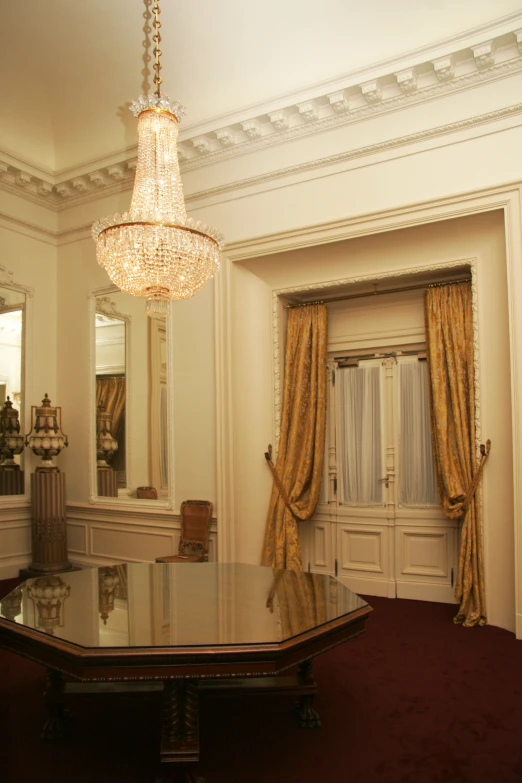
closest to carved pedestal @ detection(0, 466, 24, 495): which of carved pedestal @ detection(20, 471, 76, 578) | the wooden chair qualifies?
carved pedestal @ detection(20, 471, 76, 578)

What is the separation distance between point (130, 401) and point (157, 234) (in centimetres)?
325

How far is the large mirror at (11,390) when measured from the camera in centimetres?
679

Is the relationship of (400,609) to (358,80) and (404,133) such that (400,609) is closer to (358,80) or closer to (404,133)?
(404,133)

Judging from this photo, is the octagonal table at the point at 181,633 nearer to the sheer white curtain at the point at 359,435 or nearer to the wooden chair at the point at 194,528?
the wooden chair at the point at 194,528

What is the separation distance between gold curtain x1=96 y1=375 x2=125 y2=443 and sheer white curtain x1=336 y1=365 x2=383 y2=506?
7.66 feet

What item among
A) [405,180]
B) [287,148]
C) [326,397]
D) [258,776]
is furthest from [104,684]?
[287,148]

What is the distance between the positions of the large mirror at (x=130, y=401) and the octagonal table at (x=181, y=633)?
2622 mm

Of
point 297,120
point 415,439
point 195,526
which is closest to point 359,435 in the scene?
point 415,439

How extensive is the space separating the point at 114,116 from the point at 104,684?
17.9 ft

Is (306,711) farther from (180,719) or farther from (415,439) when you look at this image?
(415,439)

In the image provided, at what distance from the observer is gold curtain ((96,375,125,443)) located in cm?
686

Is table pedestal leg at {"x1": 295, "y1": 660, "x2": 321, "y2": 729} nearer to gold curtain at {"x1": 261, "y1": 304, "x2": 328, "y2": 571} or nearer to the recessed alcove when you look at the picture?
the recessed alcove

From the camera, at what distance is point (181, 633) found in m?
2.78

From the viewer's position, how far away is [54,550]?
22.0 ft
